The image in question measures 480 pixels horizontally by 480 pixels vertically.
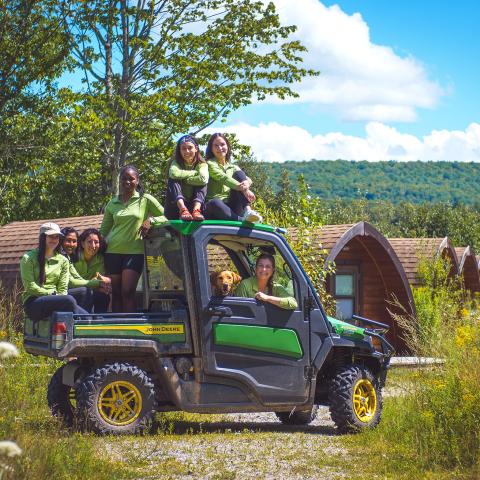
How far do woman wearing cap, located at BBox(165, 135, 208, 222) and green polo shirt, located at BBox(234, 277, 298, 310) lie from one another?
0.89 m

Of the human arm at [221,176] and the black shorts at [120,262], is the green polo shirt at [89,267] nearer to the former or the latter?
the black shorts at [120,262]

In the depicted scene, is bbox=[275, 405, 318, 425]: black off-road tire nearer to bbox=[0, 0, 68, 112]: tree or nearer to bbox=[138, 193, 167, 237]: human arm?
bbox=[138, 193, 167, 237]: human arm

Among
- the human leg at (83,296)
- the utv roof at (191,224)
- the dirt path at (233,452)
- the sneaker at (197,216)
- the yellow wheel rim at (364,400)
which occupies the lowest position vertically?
the dirt path at (233,452)

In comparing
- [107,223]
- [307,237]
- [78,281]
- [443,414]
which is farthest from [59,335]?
[307,237]

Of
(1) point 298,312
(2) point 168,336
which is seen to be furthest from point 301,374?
(2) point 168,336

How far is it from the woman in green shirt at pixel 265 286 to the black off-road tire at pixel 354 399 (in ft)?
3.59

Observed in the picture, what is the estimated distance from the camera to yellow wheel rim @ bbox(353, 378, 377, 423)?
440 inches

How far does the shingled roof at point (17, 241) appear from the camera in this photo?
67.2 ft

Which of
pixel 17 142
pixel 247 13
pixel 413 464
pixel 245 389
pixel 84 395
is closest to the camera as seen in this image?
pixel 413 464

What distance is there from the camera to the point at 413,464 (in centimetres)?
838

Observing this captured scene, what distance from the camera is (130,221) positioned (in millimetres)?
10680

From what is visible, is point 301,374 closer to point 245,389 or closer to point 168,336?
point 245,389

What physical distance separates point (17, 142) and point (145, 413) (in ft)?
51.1

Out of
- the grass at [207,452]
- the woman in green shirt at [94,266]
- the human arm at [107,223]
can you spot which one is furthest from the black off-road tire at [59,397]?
the human arm at [107,223]
